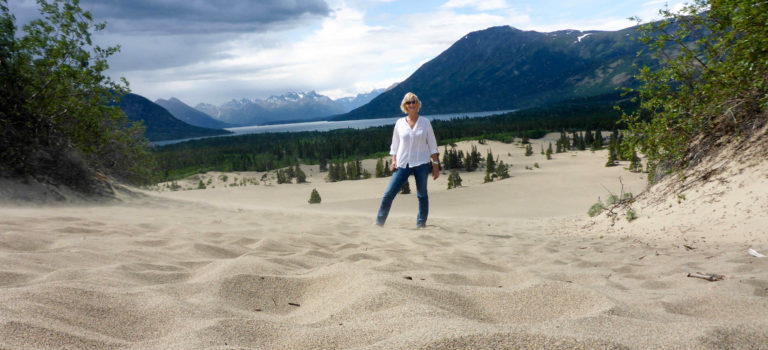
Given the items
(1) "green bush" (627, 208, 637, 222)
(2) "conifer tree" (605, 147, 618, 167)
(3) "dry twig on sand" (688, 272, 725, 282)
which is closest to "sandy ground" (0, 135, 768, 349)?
(3) "dry twig on sand" (688, 272, 725, 282)

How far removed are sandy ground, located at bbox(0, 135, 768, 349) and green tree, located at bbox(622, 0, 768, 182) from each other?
971 millimetres

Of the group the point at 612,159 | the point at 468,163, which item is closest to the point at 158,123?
the point at 468,163

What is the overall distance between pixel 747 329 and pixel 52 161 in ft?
33.1

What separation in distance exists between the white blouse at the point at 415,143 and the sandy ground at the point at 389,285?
1.17 metres

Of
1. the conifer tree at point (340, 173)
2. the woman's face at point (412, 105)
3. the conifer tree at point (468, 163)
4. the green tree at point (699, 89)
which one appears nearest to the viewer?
the green tree at point (699, 89)

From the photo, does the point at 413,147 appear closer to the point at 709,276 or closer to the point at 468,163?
the point at 709,276

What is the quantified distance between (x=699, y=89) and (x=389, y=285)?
6.19 metres

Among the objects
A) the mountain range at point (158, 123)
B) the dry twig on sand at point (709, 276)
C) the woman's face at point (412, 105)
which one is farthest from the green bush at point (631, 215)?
the mountain range at point (158, 123)

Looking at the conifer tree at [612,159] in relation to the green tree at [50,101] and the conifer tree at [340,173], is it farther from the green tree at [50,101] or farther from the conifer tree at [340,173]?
the green tree at [50,101]

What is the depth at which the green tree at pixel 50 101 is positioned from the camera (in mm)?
7582

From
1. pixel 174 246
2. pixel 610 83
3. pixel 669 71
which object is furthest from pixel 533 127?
pixel 610 83

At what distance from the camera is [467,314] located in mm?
2232

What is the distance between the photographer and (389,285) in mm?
2559

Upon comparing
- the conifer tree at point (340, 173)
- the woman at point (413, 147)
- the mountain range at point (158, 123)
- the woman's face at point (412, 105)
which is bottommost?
the conifer tree at point (340, 173)
